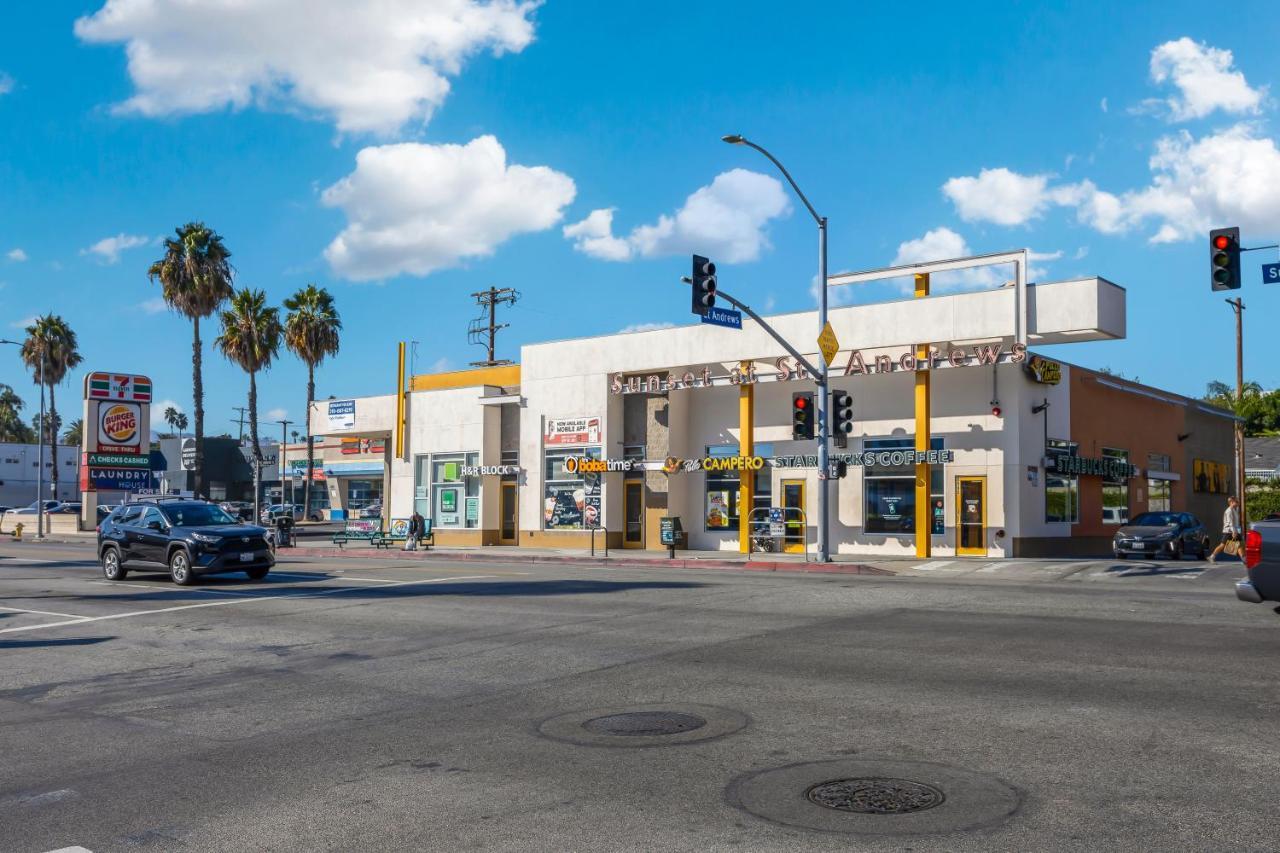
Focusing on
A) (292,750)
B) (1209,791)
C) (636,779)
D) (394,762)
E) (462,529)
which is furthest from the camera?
(462,529)

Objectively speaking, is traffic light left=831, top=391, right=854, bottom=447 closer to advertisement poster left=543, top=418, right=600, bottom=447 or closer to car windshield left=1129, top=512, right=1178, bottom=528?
car windshield left=1129, top=512, right=1178, bottom=528

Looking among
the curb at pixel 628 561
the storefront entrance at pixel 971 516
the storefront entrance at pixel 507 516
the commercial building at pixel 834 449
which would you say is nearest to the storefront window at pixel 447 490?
the commercial building at pixel 834 449

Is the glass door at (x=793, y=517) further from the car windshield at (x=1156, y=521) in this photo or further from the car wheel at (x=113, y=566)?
the car wheel at (x=113, y=566)

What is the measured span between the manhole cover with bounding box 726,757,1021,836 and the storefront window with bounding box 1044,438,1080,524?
27.6 m

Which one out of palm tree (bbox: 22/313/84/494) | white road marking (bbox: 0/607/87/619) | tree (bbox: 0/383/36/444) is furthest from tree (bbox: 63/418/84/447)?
white road marking (bbox: 0/607/87/619)

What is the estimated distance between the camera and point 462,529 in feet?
141

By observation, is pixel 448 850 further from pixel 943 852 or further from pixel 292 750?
pixel 292 750

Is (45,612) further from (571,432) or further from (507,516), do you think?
(507,516)

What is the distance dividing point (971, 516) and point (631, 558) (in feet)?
32.4

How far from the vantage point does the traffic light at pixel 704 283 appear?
23766mm

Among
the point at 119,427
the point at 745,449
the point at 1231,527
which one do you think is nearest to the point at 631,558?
the point at 745,449

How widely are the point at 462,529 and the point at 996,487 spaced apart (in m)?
20.9

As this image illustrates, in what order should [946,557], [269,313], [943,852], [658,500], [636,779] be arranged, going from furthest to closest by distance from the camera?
[269,313] → [658,500] → [946,557] → [636,779] → [943,852]

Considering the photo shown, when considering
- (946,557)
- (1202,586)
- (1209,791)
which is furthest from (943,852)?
(946,557)
